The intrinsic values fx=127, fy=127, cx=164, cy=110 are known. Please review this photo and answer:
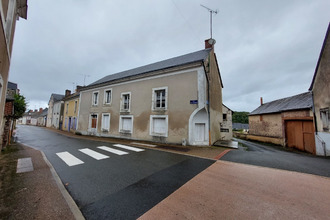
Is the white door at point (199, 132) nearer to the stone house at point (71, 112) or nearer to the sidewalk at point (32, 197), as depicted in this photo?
the sidewalk at point (32, 197)

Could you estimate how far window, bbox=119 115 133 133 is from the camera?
37.1 feet

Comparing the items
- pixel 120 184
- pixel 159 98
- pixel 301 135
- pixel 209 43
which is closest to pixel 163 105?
pixel 159 98

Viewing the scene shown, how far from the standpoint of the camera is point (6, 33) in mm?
4418

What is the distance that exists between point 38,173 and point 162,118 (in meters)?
7.15

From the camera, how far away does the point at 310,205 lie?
2.40 m

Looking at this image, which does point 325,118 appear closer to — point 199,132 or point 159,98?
point 199,132

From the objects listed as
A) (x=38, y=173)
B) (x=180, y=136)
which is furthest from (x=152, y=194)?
(x=180, y=136)

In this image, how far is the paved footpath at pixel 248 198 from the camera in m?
2.14

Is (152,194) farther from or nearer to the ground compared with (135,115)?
nearer to the ground

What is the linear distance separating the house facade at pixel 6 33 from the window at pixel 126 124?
6890 mm

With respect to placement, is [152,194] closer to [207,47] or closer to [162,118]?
[162,118]

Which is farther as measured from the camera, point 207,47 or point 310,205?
point 207,47

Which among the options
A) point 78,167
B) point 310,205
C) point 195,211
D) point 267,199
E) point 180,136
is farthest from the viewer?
point 180,136

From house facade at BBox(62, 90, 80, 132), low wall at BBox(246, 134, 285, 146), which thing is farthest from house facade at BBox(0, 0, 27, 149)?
low wall at BBox(246, 134, 285, 146)
